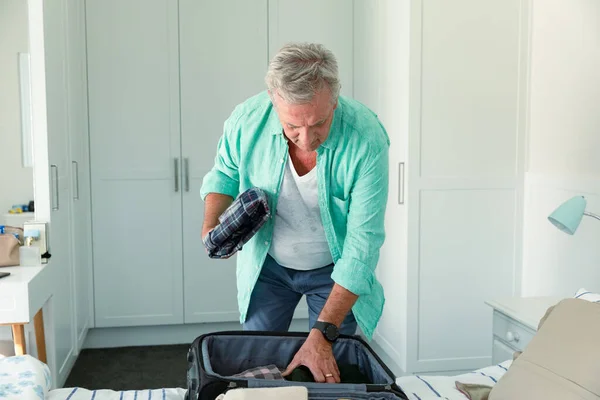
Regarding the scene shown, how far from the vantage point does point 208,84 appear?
12.2ft

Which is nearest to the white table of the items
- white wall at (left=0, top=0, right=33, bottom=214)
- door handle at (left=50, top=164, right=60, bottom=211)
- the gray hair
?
door handle at (left=50, top=164, right=60, bottom=211)

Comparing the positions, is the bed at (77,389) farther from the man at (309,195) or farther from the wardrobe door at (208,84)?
the wardrobe door at (208,84)

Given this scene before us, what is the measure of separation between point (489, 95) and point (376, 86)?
2.01 ft

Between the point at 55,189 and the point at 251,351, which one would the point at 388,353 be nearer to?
the point at 55,189

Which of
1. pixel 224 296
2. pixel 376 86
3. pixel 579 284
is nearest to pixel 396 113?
pixel 376 86

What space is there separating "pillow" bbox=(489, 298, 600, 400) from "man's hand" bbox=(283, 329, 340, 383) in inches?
18.4

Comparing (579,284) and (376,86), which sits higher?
(376,86)

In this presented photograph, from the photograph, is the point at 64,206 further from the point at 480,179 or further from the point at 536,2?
the point at 536,2

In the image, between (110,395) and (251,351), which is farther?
(110,395)

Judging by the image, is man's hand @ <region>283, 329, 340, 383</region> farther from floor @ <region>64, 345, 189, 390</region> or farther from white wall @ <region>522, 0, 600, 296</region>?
floor @ <region>64, 345, 189, 390</region>

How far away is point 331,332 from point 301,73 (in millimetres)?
583

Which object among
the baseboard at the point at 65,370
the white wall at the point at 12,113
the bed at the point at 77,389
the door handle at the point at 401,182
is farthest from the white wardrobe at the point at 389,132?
the bed at the point at 77,389

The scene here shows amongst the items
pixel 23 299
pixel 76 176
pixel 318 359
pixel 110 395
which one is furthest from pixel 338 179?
pixel 76 176

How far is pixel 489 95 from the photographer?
120 inches
